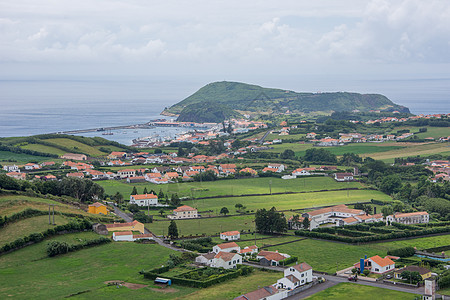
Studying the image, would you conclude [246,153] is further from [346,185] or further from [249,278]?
[249,278]

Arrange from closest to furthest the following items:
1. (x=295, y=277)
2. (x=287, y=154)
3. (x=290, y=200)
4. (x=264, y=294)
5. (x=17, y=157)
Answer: (x=264, y=294)
(x=295, y=277)
(x=290, y=200)
(x=17, y=157)
(x=287, y=154)

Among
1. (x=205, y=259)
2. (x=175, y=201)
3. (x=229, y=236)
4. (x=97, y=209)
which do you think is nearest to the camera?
(x=205, y=259)

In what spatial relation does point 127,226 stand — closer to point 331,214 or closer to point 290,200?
point 331,214

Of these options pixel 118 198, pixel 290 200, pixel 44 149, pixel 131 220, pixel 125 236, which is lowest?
pixel 290 200

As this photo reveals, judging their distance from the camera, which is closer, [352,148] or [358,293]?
[358,293]

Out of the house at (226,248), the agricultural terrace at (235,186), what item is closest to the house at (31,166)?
the agricultural terrace at (235,186)

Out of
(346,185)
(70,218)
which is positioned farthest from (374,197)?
(70,218)

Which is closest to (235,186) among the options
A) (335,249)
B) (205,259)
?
(335,249)
